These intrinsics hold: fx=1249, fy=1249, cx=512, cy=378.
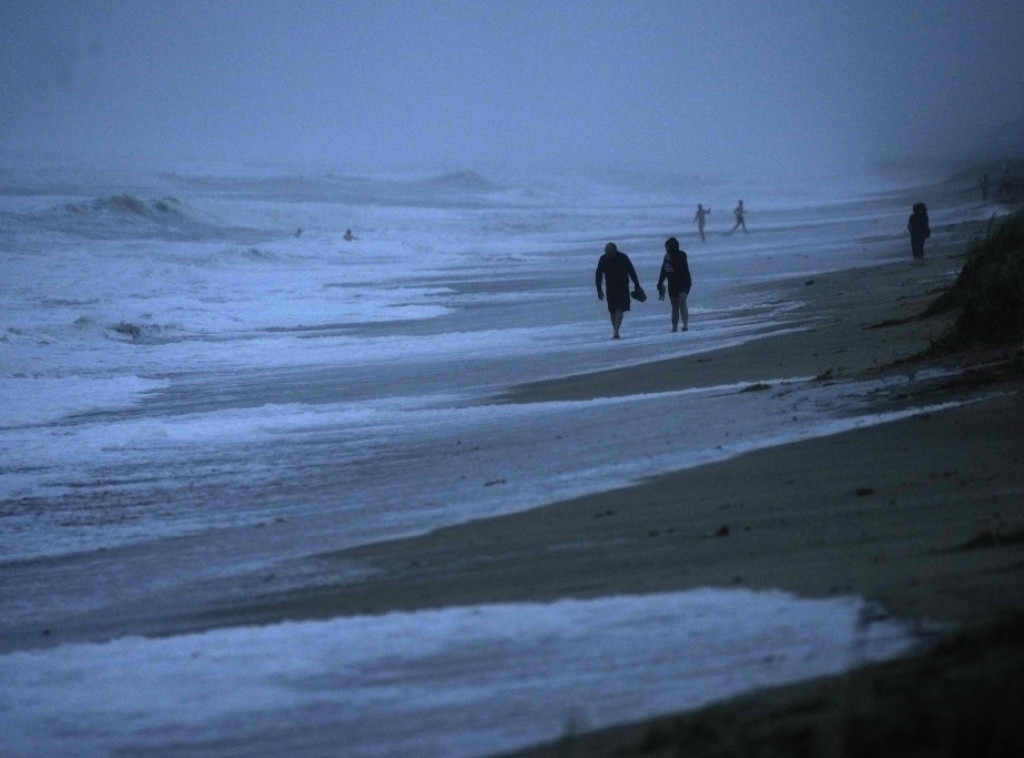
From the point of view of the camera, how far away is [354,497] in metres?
8.03

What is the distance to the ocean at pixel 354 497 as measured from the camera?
427cm

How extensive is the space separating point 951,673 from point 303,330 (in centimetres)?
1902

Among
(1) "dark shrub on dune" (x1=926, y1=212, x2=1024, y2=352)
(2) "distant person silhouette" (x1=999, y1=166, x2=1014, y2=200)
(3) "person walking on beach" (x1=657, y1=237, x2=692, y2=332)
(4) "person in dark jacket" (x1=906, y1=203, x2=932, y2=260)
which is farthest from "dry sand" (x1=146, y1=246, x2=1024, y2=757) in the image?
(2) "distant person silhouette" (x1=999, y1=166, x2=1014, y2=200)

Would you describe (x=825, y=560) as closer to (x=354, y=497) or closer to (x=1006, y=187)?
(x=354, y=497)

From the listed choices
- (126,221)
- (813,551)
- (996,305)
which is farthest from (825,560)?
(126,221)

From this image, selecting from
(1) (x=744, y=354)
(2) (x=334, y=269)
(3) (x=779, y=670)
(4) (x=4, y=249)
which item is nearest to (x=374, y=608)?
(3) (x=779, y=670)

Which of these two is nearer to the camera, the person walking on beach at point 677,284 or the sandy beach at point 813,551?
the sandy beach at point 813,551

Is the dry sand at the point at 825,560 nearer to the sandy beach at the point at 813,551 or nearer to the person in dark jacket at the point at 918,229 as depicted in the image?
the sandy beach at the point at 813,551

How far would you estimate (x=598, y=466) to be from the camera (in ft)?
26.5

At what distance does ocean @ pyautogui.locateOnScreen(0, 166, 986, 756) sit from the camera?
4266mm

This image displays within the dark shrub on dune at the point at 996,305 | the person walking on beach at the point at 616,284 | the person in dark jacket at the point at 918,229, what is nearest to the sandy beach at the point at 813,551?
the dark shrub on dune at the point at 996,305

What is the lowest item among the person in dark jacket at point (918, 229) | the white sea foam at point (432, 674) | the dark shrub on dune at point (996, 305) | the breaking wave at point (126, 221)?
the white sea foam at point (432, 674)

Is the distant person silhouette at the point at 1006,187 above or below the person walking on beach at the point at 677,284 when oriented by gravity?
above

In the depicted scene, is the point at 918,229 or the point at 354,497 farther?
the point at 918,229
